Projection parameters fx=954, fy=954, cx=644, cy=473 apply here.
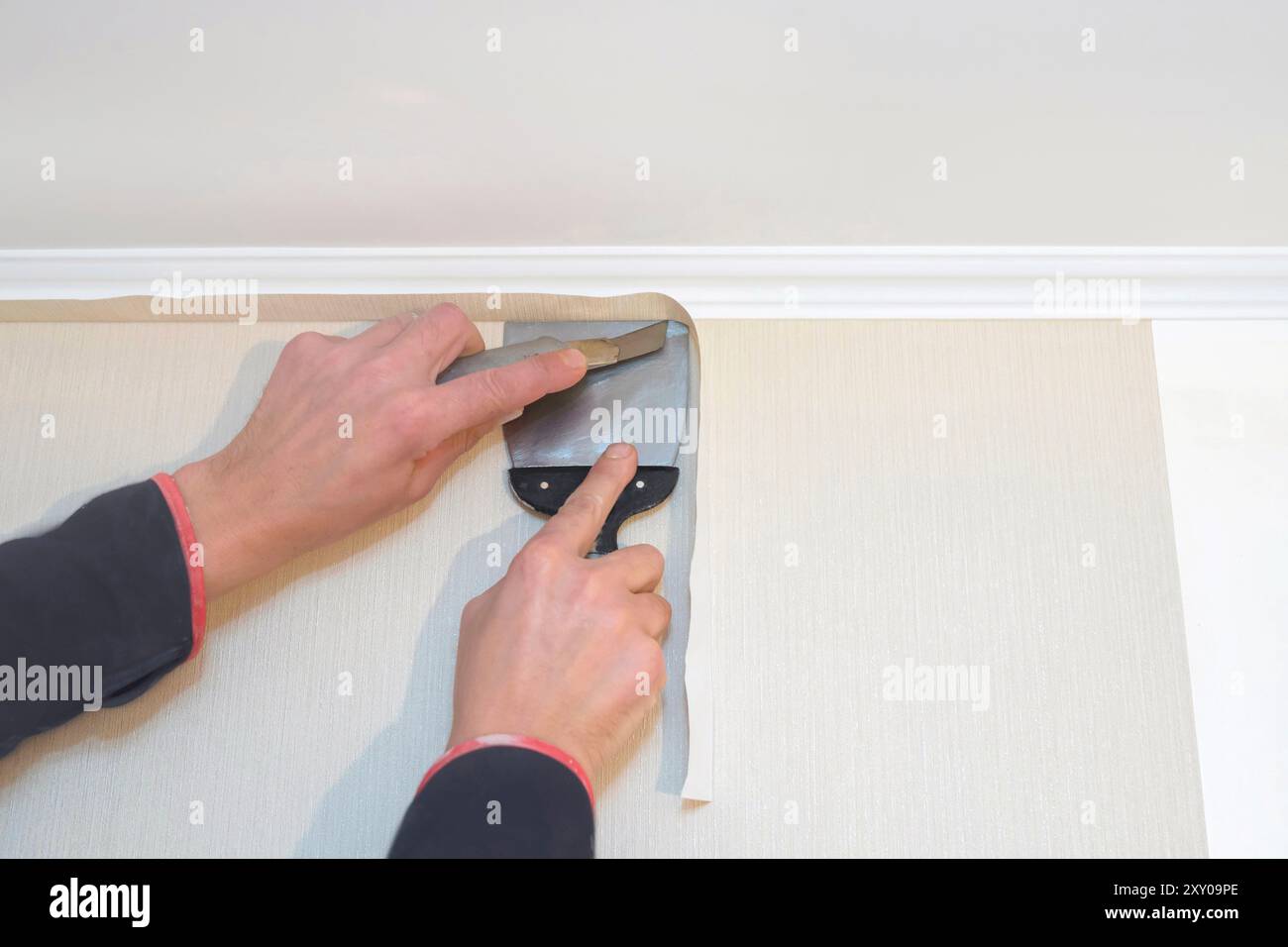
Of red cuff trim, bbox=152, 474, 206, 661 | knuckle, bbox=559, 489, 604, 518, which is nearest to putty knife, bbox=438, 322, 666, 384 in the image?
knuckle, bbox=559, 489, 604, 518

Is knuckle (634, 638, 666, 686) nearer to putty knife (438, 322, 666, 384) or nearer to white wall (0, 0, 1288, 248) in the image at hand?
putty knife (438, 322, 666, 384)

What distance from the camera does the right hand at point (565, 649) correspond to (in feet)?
2.27

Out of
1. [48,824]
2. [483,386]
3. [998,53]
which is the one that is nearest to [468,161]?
[483,386]

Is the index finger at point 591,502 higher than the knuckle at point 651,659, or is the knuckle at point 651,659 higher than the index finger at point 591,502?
the index finger at point 591,502

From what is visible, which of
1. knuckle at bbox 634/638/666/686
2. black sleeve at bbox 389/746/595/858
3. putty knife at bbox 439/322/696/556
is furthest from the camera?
putty knife at bbox 439/322/696/556

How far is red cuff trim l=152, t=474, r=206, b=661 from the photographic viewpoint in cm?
75

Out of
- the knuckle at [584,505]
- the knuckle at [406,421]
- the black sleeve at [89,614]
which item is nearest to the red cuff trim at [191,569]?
the black sleeve at [89,614]

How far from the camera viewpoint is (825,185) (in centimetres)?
78

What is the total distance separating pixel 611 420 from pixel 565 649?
0.22 metres

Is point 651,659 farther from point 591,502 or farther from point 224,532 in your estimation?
point 224,532

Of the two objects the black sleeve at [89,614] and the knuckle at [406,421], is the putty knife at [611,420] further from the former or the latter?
the black sleeve at [89,614]

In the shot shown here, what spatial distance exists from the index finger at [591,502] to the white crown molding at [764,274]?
0.18 m

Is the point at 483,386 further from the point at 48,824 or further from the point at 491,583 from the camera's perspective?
the point at 48,824
